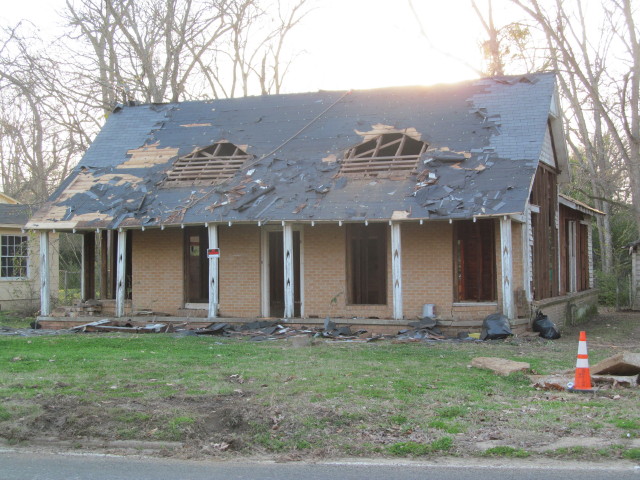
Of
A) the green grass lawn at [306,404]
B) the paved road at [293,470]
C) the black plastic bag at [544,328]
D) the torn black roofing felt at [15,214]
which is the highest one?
the torn black roofing felt at [15,214]

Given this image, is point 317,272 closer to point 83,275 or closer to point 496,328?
point 496,328

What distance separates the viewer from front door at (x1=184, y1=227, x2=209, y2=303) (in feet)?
61.8

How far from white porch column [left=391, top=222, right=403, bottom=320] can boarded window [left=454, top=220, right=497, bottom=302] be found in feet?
5.34

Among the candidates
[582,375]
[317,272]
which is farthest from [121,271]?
[582,375]

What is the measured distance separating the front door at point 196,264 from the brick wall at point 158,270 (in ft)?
0.91

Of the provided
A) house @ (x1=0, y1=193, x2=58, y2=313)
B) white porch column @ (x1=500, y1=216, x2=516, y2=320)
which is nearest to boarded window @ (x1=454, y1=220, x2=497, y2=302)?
white porch column @ (x1=500, y1=216, x2=516, y2=320)

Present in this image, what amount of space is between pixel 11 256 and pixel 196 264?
9824mm

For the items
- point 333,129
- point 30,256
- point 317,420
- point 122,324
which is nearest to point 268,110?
point 333,129

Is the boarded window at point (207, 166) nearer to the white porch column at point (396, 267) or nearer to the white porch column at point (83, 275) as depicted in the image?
the white porch column at point (83, 275)

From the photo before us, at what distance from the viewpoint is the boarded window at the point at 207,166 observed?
18.5 metres

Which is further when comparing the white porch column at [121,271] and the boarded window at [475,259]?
the white porch column at [121,271]

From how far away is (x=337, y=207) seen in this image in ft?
53.5

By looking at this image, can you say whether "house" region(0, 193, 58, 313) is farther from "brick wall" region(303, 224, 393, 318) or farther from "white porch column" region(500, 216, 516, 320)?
"white porch column" region(500, 216, 516, 320)

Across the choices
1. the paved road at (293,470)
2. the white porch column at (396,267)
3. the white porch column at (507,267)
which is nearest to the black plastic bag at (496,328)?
the white porch column at (507,267)
